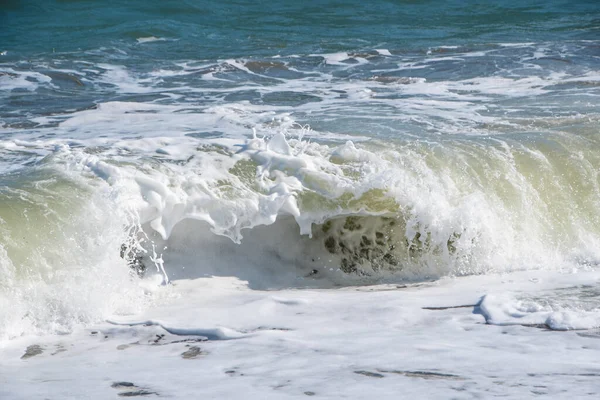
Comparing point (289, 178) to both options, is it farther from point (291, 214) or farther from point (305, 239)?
point (305, 239)

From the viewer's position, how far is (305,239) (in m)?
5.53

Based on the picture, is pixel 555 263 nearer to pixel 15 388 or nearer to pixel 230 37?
pixel 15 388

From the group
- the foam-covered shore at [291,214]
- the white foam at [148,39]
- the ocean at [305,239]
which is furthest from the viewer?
the white foam at [148,39]

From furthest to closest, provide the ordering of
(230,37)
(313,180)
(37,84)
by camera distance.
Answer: (230,37), (37,84), (313,180)

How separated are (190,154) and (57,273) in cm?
182

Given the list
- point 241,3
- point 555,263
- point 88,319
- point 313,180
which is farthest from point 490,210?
point 241,3

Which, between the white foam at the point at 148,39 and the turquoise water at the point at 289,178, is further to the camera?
the white foam at the point at 148,39

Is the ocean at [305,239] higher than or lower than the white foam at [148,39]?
lower

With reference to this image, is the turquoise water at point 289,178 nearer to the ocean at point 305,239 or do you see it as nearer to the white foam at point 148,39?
the ocean at point 305,239

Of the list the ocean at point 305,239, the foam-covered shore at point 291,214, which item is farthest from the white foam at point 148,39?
the foam-covered shore at point 291,214

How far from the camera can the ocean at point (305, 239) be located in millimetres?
3465

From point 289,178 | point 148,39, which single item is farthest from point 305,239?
point 148,39

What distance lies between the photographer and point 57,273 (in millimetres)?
4473

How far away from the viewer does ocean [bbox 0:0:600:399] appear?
3.46 m
